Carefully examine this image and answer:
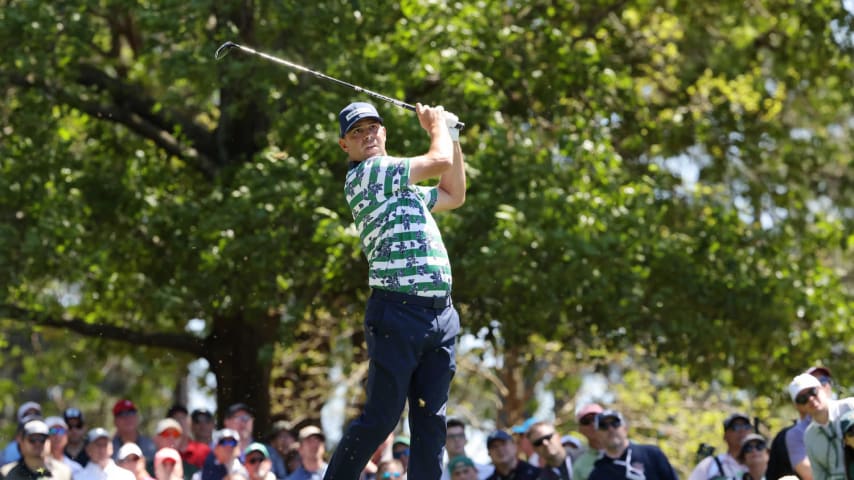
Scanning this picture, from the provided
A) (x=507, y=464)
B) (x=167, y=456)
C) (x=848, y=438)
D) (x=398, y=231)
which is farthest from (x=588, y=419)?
(x=398, y=231)

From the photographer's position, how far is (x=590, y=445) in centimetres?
1259

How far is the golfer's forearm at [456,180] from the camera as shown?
785 centimetres

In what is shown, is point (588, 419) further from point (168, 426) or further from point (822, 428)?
point (168, 426)

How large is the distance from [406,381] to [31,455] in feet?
19.3

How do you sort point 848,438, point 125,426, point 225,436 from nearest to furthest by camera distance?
point 848,438
point 225,436
point 125,426

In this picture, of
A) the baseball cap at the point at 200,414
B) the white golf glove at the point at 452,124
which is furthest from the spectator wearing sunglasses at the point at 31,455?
the white golf glove at the point at 452,124

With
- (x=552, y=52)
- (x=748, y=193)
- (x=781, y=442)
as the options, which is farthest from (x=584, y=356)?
(x=781, y=442)

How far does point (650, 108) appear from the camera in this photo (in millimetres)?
19656

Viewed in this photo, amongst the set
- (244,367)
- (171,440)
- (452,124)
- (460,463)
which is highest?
(244,367)

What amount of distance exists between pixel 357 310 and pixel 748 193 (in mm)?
6472

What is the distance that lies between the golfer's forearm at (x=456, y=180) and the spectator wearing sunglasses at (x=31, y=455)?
5.65m

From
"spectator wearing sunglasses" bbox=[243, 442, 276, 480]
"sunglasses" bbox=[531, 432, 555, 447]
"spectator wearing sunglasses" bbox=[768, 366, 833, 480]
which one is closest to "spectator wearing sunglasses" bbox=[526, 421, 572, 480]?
"sunglasses" bbox=[531, 432, 555, 447]

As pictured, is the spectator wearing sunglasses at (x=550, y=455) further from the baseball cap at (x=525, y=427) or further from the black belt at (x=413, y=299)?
the black belt at (x=413, y=299)

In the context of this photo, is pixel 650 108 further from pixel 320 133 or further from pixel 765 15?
pixel 320 133
